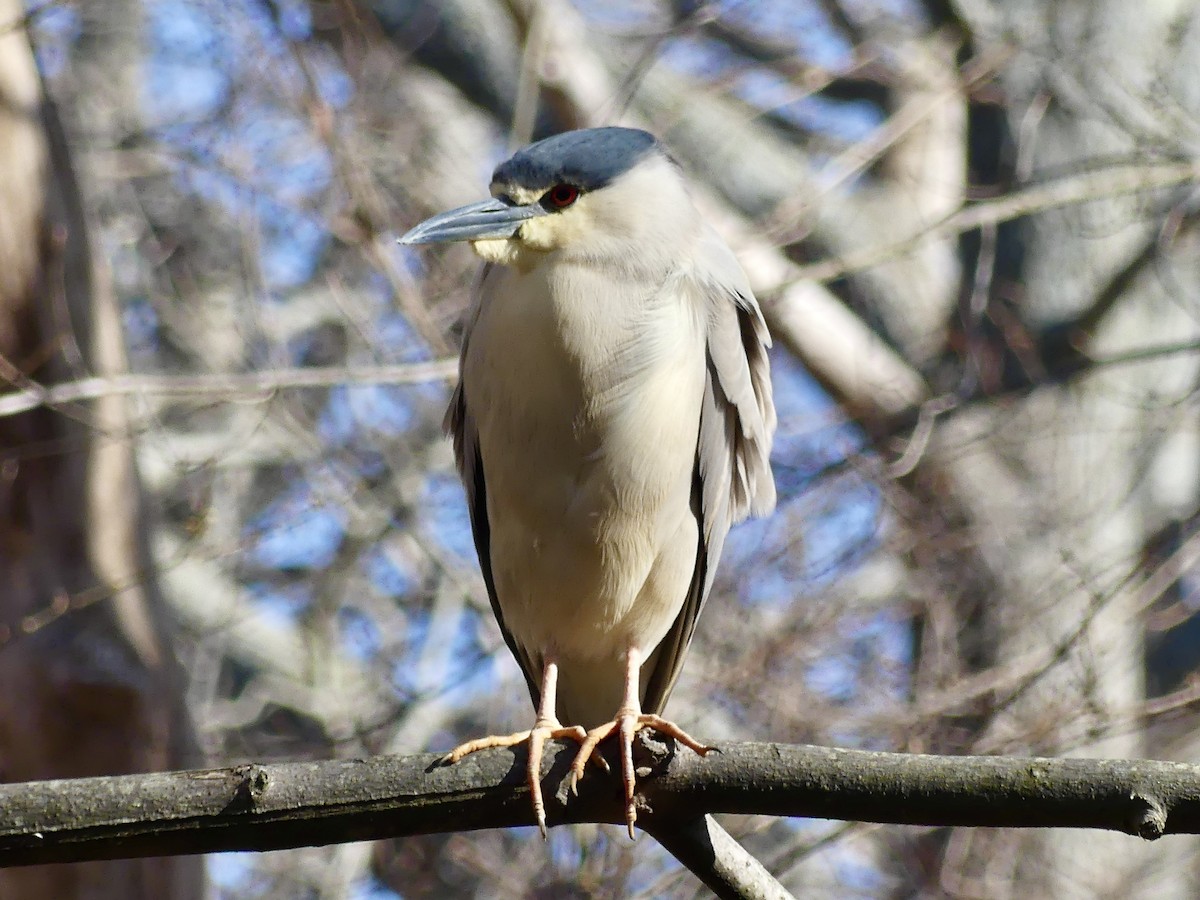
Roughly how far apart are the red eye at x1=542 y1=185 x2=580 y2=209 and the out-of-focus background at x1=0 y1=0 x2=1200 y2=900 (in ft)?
5.76

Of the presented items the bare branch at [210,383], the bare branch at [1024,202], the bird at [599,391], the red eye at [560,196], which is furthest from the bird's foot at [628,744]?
the bare branch at [1024,202]

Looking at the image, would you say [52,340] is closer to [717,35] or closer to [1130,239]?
[717,35]

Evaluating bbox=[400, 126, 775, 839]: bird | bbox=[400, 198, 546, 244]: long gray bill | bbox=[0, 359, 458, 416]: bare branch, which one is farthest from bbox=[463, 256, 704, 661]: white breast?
bbox=[0, 359, 458, 416]: bare branch

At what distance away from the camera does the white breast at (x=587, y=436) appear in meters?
3.25

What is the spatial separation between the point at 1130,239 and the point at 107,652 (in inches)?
237

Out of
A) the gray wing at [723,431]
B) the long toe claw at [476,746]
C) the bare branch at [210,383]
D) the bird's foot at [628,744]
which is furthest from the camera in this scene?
the bare branch at [210,383]

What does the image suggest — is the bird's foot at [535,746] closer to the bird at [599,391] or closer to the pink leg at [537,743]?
the pink leg at [537,743]

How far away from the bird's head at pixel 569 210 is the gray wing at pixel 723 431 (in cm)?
18

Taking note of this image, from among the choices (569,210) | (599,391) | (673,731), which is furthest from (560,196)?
(673,731)

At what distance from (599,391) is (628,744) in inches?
36.2

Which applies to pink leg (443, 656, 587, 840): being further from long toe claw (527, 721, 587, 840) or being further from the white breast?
the white breast

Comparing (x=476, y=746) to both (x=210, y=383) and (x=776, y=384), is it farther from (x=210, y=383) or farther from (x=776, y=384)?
(x=776, y=384)

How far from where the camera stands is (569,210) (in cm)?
339

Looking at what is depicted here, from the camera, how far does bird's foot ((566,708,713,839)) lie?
8.29 feet
